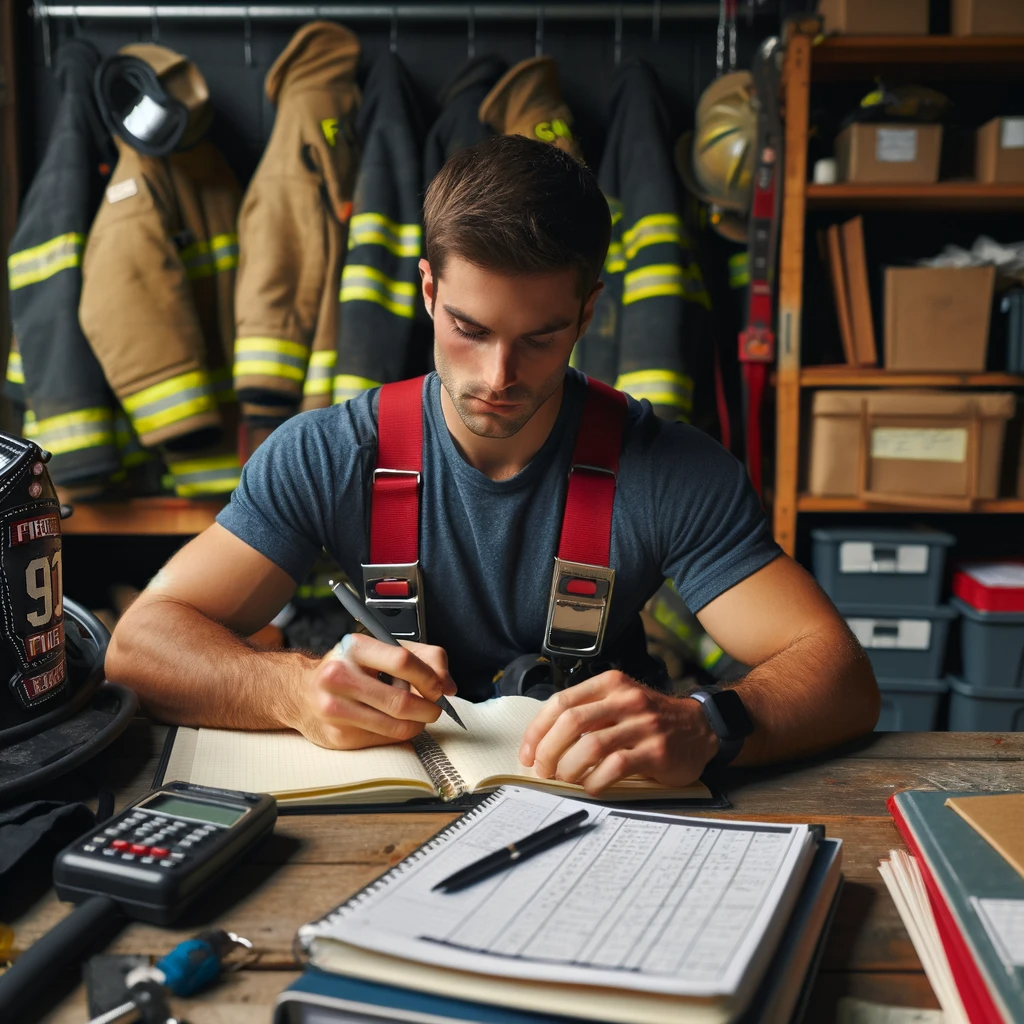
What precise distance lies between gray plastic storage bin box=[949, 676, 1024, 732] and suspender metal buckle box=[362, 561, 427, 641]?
1.78m

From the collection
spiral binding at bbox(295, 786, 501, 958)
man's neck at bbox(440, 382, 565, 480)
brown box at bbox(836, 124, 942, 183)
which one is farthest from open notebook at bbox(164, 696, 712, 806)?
brown box at bbox(836, 124, 942, 183)

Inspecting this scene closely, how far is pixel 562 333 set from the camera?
4.12 ft

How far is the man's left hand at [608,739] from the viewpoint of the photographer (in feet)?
2.76

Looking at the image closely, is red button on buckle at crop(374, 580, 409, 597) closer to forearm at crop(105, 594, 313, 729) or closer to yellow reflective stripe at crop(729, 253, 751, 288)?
forearm at crop(105, 594, 313, 729)

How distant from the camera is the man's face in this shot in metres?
1.21

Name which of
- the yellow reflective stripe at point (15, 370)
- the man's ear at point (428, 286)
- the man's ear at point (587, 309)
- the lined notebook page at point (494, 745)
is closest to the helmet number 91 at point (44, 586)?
the lined notebook page at point (494, 745)

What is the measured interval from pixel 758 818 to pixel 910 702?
6.45 ft

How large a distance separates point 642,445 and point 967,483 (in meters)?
1.44

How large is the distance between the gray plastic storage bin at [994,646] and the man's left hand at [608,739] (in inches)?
74.3

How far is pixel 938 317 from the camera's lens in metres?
2.44

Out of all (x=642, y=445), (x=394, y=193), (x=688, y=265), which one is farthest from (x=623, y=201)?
(x=642, y=445)

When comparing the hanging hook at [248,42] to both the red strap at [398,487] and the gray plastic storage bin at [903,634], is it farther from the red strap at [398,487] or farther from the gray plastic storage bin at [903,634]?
the gray plastic storage bin at [903,634]

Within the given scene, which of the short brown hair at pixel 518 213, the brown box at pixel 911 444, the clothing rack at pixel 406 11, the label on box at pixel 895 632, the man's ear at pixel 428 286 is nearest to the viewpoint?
the short brown hair at pixel 518 213

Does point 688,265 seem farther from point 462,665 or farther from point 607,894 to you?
point 607,894
